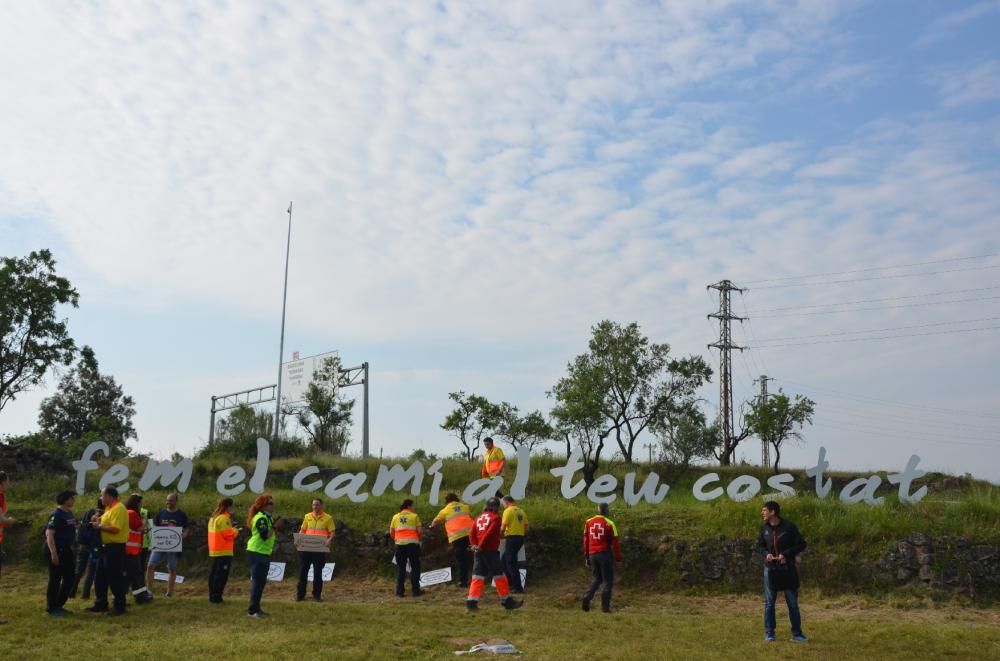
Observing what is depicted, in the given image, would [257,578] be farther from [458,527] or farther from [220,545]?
[458,527]

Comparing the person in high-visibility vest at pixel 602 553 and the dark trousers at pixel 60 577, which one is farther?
the person in high-visibility vest at pixel 602 553

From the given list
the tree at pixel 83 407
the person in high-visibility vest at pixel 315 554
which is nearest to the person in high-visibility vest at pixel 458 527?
the person in high-visibility vest at pixel 315 554

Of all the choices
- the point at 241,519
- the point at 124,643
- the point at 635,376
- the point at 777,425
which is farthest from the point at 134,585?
the point at 777,425

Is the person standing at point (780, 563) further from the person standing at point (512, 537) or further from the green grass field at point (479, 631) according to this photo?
the person standing at point (512, 537)

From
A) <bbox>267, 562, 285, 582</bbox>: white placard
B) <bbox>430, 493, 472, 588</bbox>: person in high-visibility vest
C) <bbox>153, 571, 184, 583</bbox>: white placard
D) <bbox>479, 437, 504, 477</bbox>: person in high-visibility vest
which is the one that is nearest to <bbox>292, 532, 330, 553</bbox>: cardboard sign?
<bbox>430, 493, 472, 588</bbox>: person in high-visibility vest

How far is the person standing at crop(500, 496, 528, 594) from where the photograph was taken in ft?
56.6

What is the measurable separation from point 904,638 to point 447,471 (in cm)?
2063

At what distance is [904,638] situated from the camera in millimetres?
12828

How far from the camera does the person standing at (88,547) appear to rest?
13727 millimetres

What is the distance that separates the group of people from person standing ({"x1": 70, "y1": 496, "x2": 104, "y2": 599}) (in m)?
0.02

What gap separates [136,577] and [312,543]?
3012 millimetres

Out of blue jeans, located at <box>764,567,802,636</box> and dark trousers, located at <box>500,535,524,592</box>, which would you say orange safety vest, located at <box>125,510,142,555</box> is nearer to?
dark trousers, located at <box>500,535,524,592</box>

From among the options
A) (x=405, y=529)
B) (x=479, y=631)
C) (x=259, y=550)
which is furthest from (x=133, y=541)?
(x=479, y=631)

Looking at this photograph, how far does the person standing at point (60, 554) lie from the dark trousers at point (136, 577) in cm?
98
